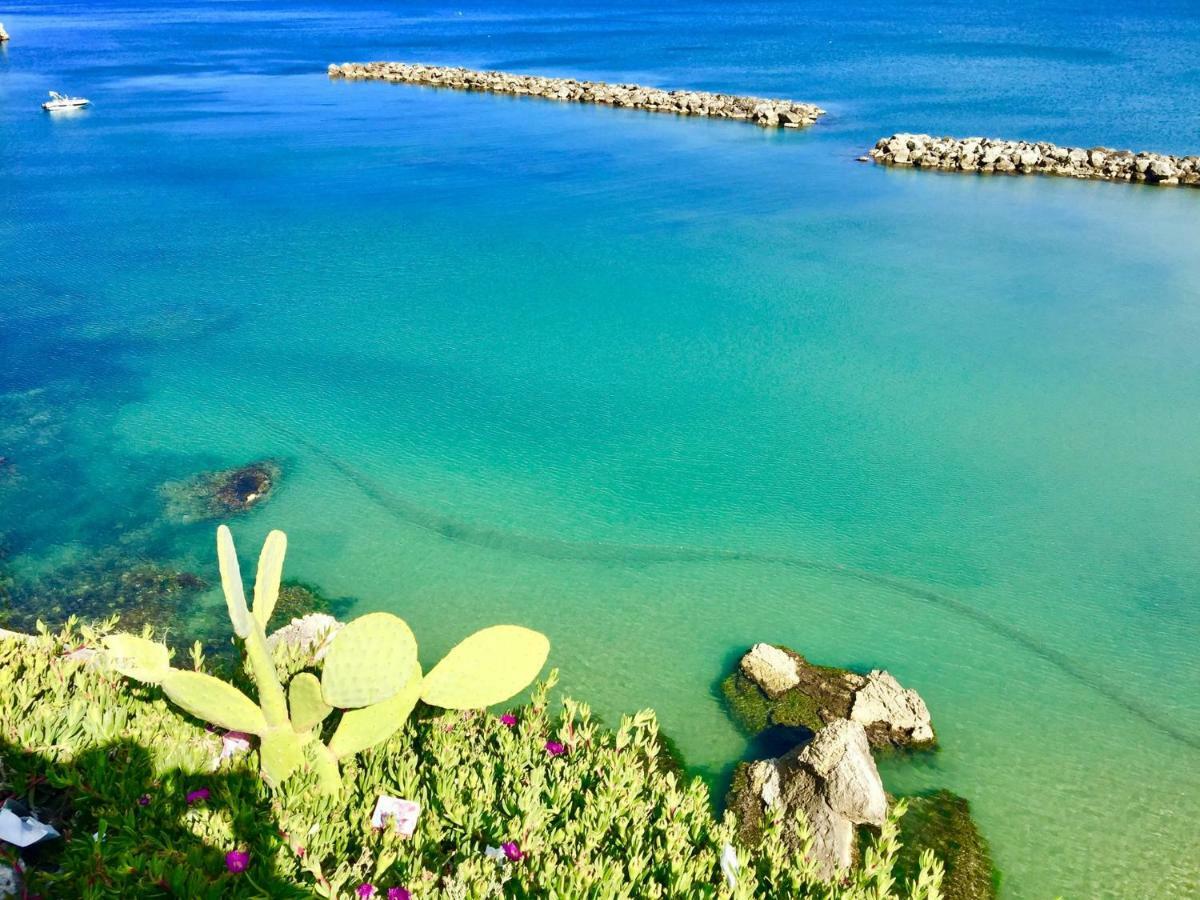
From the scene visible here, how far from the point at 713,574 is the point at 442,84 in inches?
1708

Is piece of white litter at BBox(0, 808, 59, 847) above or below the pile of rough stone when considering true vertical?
above

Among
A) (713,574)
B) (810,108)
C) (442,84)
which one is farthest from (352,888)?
(442,84)

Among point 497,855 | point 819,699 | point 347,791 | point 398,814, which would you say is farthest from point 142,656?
point 819,699

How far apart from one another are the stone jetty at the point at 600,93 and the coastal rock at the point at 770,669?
102 feet

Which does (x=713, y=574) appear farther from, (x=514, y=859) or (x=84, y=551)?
(x=84, y=551)

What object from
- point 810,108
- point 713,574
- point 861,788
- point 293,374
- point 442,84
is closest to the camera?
point 861,788

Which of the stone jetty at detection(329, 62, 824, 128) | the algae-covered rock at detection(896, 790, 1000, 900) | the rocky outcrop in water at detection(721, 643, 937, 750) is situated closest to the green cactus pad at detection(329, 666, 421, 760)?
the rocky outcrop in water at detection(721, 643, 937, 750)

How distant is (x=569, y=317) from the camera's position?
18.0 meters

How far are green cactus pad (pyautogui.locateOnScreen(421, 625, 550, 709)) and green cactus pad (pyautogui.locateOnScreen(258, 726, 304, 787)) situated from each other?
2.85ft

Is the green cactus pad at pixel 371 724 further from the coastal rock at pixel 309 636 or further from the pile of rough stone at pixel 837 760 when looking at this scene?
the pile of rough stone at pixel 837 760

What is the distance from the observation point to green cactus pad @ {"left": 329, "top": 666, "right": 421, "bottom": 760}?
5703 mm

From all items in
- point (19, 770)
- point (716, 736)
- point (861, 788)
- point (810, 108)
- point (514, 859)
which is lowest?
point (716, 736)

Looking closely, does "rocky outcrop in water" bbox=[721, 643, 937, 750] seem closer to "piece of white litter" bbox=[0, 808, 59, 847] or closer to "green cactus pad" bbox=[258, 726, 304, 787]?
"green cactus pad" bbox=[258, 726, 304, 787]

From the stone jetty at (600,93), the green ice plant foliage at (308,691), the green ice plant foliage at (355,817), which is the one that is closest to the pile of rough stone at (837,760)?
the green ice plant foliage at (355,817)
